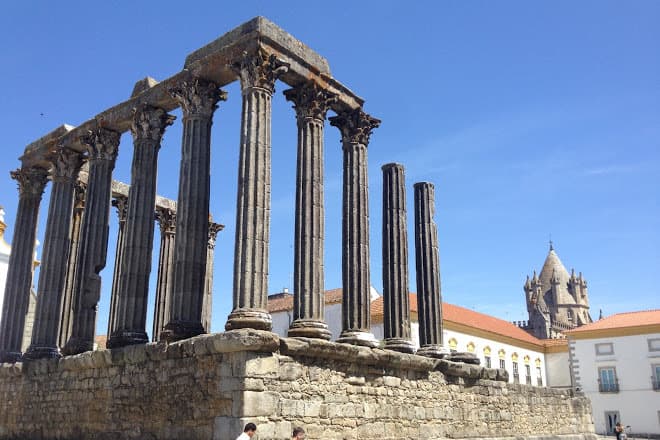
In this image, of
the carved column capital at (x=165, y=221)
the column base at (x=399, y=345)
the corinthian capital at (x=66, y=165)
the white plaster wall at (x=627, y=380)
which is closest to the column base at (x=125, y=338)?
the column base at (x=399, y=345)

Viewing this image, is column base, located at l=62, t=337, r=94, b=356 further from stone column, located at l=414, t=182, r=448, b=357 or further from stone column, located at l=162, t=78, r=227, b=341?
stone column, located at l=414, t=182, r=448, b=357

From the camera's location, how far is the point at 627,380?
135 feet

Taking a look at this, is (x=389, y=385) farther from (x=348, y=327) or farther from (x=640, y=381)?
(x=640, y=381)

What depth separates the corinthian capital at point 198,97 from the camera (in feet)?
45.1

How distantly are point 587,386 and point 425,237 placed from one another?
100 feet

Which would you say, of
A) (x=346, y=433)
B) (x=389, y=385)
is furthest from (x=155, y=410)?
(x=389, y=385)

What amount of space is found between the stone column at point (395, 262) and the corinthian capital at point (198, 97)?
15.9 ft

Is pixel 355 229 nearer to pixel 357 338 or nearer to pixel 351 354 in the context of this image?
pixel 357 338

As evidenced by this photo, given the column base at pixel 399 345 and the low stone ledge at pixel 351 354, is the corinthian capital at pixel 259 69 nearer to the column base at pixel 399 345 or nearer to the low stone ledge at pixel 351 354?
the low stone ledge at pixel 351 354

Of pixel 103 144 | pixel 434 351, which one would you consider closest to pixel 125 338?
pixel 103 144

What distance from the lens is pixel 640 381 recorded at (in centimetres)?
4056

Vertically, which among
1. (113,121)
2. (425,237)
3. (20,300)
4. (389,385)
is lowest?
(389,385)

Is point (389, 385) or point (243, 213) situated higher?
point (243, 213)

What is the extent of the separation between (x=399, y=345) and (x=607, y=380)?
32102 mm
